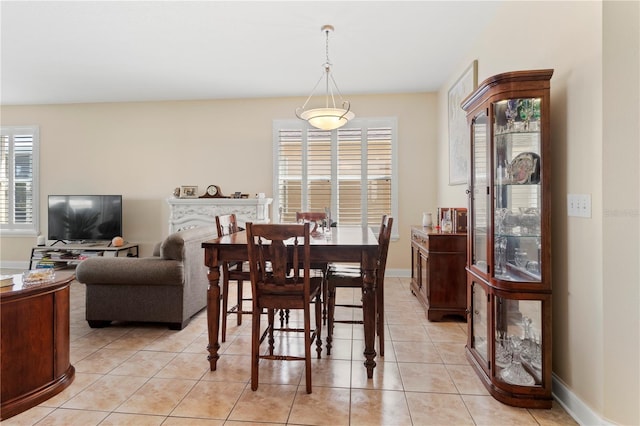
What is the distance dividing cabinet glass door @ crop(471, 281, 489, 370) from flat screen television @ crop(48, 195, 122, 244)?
5308 millimetres

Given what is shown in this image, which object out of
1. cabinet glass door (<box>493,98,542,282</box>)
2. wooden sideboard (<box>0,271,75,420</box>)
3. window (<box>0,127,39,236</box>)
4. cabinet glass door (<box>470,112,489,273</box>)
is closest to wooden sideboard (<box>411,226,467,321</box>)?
cabinet glass door (<box>470,112,489,273</box>)

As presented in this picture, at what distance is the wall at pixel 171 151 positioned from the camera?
528 centimetres

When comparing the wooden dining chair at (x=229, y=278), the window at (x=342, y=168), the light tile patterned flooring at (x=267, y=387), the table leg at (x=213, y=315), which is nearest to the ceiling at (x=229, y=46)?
the window at (x=342, y=168)

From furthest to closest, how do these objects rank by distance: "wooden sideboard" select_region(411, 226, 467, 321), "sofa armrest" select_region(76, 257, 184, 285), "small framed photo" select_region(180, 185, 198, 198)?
"small framed photo" select_region(180, 185, 198, 198), "wooden sideboard" select_region(411, 226, 467, 321), "sofa armrest" select_region(76, 257, 184, 285)

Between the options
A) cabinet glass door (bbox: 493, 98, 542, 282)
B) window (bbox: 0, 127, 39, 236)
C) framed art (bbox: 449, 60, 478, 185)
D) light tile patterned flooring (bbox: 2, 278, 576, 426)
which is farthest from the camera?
window (bbox: 0, 127, 39, 236)

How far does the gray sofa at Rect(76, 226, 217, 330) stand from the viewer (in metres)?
3.02

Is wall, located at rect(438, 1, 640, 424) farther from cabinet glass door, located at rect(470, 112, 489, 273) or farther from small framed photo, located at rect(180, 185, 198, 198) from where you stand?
small framed photo, located at rect(180, 185, 198, 198)

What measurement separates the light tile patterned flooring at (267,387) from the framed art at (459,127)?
1907mm

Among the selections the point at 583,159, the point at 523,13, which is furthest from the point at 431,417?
the point at 523,13

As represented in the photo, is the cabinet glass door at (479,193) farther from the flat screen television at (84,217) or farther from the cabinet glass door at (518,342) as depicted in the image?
the flat screen television at (84,217)

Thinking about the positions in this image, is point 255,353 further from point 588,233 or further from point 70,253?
point 70,253

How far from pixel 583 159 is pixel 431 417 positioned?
159 centimetres

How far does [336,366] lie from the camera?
2439mm

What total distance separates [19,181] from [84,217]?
1559 mm
